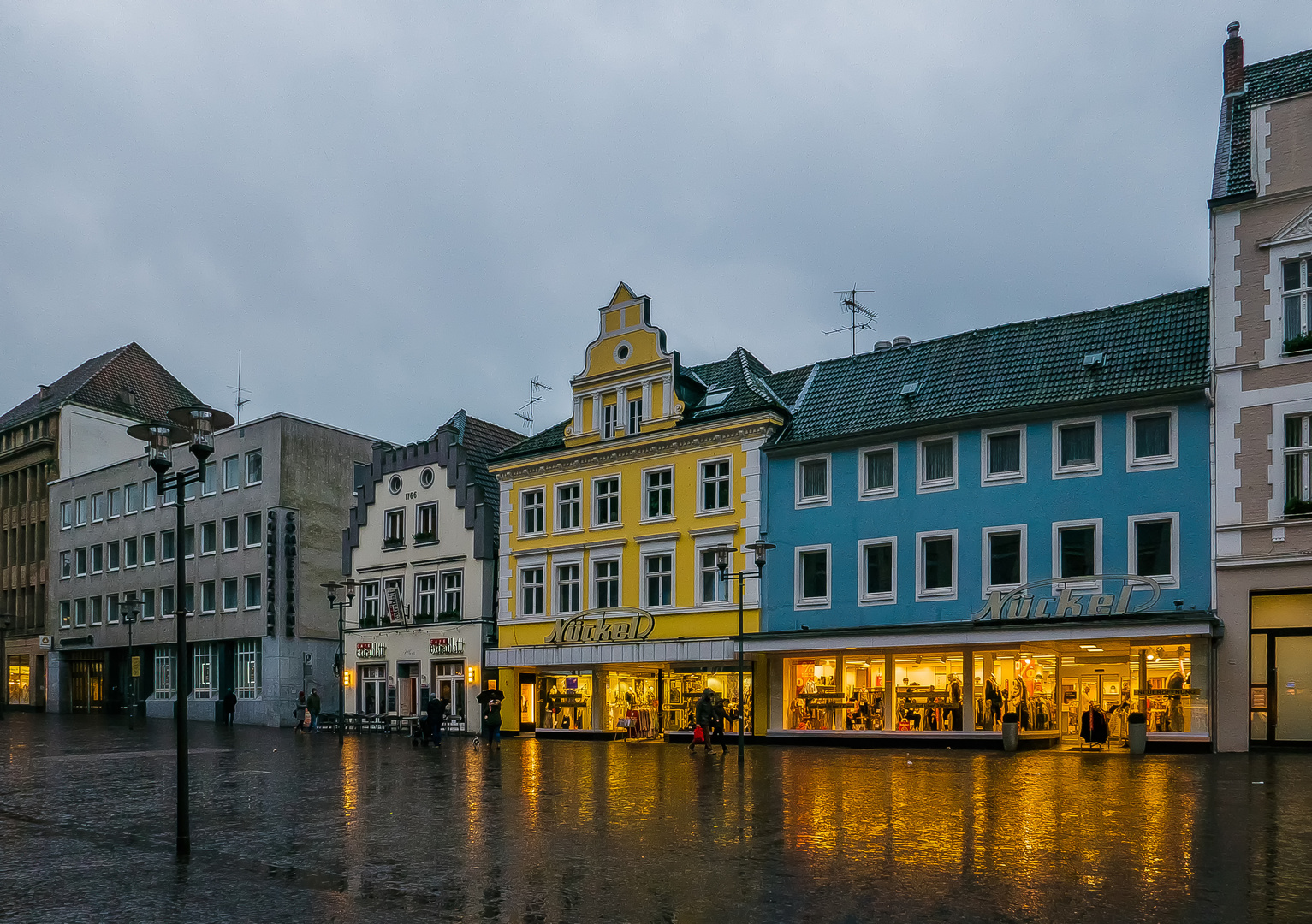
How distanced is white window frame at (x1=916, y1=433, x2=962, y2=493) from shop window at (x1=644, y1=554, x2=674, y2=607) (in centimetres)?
907

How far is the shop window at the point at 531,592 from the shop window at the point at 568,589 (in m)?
0.89

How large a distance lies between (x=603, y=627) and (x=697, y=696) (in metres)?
4.20

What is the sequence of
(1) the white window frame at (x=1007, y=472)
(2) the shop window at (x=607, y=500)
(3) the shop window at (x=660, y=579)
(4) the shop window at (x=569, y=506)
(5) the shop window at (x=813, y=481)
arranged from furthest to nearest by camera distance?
(4) the shop window at (x=569, y=506) < (2) the shop window at (x=607, y=500) < (3) the shop window at (x=660, y=579) < (5) the shop window at (x=813, y=481) < (1) the white window frame at (x=1007, y=472)

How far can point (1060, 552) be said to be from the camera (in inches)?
1284

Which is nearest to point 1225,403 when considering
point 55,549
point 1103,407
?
point 1103,407

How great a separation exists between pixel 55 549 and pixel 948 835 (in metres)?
68.8

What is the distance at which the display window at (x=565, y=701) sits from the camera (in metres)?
43.1

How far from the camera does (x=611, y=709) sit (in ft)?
140

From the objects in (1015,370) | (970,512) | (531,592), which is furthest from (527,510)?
(1015,370)

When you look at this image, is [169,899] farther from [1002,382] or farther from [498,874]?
[1002,382]

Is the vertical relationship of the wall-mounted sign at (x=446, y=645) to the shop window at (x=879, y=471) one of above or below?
below

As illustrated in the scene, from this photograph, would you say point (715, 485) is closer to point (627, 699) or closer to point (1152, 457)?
point (627, 699)

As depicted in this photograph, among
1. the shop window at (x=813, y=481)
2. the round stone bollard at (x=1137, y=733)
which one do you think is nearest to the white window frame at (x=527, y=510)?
the shop window at (x=813, y=481)

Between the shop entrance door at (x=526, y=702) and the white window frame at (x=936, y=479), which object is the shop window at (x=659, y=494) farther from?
the white window frame at (x=936, y=479)
